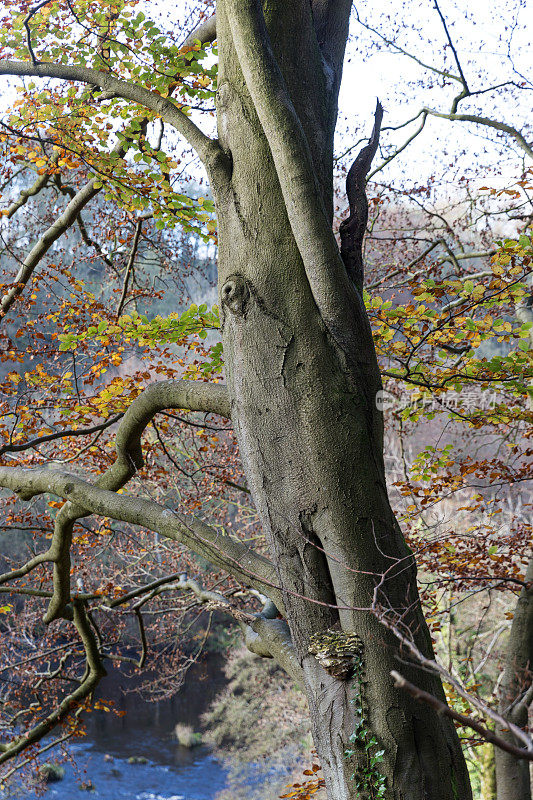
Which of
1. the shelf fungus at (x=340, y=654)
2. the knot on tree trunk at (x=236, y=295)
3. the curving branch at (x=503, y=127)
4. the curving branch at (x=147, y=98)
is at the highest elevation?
the curving branch at (x=503, y=127)

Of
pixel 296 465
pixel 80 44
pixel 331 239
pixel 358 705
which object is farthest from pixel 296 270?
pixel 80 44

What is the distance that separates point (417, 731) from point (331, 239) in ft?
5.25

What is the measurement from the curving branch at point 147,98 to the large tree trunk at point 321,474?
0.12m

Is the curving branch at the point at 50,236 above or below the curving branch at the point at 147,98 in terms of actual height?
above

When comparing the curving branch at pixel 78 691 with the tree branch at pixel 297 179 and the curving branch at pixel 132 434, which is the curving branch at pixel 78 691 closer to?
the curving branch at pixel 132 434

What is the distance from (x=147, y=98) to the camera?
2.65 m

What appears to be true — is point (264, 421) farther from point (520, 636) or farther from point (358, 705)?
point (520, 636)

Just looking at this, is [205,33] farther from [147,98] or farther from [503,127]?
[503,127]

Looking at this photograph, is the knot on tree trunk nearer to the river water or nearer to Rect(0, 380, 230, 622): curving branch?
→ Rect(0, 380, 230, 622): curving branch

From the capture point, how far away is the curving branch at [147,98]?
239cm

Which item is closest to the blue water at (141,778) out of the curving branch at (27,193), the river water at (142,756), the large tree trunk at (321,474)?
the river water at (142,756)

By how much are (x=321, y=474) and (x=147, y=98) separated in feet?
5.87

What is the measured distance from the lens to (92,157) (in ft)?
12.6

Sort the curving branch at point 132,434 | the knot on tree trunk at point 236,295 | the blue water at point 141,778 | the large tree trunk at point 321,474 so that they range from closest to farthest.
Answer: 1. the large tree trunk at point 321,474
2. the knot on tree trunk at point 236,295
3. the curving branch at point 132,434
4. the blue water at point 141,778
